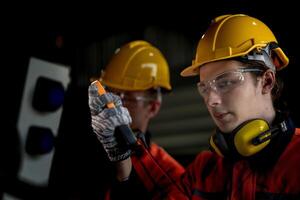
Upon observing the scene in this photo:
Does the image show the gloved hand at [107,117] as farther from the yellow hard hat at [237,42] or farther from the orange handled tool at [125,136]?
the yellow hard hat at [237,42]

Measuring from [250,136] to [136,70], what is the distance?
1.42 m

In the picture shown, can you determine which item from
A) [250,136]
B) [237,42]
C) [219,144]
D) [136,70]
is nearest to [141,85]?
[136,70]

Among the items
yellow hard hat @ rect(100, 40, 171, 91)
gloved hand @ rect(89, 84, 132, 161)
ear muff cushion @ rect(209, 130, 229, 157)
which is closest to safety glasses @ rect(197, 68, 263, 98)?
ear muff cushion @ rect(209, 130, 229, 157)

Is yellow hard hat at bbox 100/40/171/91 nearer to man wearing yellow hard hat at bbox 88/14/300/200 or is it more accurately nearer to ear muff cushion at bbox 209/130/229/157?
man wearing yellow hard hat at bbox 88/14/300/200

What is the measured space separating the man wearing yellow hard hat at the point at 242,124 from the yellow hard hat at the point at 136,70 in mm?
885

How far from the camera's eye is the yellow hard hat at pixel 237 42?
1.91 meters

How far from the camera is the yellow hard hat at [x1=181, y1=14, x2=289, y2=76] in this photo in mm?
1913

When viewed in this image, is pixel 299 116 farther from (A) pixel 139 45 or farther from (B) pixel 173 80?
(B) pixel 173 80

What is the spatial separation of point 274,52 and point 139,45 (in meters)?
1.33

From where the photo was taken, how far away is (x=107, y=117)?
1787 mm

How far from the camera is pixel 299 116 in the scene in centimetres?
276

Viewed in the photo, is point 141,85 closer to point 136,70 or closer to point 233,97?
point 136,70

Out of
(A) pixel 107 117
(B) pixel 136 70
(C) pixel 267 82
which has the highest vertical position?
(B) pixel 136 70

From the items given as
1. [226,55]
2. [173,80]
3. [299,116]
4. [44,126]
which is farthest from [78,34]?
[226,55]
